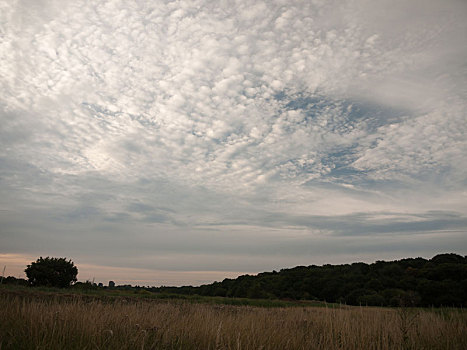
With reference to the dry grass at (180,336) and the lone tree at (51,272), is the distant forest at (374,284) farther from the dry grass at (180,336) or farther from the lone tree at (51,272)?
the lone tree at (51,272)

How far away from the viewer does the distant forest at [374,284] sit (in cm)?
3169

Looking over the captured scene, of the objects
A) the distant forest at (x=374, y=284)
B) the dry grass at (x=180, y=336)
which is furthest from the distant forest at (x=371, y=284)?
the dry grass at (x=180, y=336)

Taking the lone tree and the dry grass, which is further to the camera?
the lone tree

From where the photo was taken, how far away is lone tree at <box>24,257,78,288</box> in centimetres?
3538

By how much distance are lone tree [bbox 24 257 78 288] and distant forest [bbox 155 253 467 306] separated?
28.2m

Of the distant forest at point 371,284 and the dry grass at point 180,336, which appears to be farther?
the distant forest at point 371,284

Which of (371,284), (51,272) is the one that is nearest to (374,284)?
(371,284)

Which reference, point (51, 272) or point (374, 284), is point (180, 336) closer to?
point (51, 272)

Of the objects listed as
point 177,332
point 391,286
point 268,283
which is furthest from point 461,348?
point 268,283

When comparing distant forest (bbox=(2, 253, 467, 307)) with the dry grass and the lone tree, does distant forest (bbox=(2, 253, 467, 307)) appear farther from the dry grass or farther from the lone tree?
the dry grass

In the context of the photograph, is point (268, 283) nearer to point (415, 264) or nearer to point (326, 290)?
point (326, 290)

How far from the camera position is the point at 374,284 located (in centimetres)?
4097

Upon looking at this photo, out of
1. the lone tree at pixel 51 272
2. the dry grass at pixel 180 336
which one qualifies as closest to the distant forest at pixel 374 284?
the dry grass at pixel 180 336

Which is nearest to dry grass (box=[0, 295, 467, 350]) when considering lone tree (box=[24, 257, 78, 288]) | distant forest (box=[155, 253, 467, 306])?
distant forest (box=[155, 253, 467, 306])
